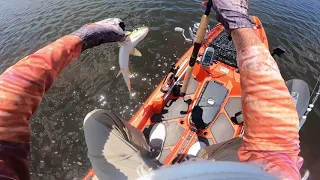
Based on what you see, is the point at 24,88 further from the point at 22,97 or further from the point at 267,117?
the point at 267,117

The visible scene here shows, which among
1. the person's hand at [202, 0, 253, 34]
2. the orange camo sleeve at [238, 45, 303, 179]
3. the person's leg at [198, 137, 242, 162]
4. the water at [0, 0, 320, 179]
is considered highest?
the person's hand at [202, 0, 253, 34]

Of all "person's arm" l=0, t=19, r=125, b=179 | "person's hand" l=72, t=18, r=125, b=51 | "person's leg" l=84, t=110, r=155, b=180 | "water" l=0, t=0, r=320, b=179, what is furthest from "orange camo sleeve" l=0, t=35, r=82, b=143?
"water" l=0, t=0, r=320, b=179

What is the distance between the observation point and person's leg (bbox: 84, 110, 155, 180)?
9.69ft

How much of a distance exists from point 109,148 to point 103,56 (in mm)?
6468

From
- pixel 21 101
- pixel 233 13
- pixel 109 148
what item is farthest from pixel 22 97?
pixel 233 13

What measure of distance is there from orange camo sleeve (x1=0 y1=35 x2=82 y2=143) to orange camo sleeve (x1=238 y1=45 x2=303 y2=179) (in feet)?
4.95

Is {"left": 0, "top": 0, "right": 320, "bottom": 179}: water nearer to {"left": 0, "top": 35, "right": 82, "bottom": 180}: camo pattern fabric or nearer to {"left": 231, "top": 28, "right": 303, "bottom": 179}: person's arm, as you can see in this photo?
{"left": 0, "top": 35, "right": 82, "bottom": 180}: camo pattern fabric

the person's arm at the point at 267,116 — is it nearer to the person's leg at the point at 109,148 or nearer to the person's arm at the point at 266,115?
the person's arm at the point at 266,115

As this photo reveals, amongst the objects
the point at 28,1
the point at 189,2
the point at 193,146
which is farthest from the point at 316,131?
the point at 28,1

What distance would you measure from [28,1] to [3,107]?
16564mm

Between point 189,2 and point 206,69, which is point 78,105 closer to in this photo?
point 206,69

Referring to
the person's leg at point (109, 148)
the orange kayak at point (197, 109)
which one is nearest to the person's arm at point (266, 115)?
the person's leg at point (109, 148)

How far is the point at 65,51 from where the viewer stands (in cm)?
214

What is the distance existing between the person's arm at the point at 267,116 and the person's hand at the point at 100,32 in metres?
1.67
